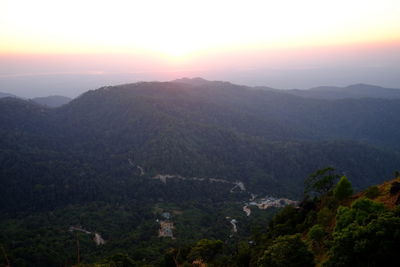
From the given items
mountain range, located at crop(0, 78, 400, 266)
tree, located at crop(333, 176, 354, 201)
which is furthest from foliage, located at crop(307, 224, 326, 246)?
tree, located at crop(333, 176, 354, 201)

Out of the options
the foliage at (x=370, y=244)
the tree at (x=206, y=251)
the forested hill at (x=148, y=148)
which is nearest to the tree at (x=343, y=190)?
the foliage at (x=370, y=244)

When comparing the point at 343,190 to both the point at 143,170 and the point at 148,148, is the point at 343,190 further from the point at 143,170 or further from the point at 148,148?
the point at 148,148

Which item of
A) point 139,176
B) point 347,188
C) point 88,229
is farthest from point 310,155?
point 347,188

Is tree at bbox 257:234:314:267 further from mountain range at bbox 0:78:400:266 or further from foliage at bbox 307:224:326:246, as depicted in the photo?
mountain range at bbox 0:78:400:266

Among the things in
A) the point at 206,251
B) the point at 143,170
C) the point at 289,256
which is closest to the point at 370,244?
the point at 289,256

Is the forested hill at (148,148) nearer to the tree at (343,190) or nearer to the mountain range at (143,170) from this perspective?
the mountain range at (143,170)
